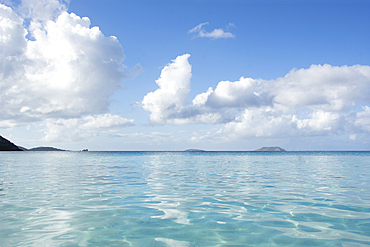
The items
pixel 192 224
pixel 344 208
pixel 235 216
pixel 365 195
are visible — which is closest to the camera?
pixel 192 224

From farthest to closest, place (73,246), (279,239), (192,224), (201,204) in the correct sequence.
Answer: (201,204) < (192,224) < (279,239) < (73,246)

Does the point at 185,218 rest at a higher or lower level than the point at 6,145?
lower

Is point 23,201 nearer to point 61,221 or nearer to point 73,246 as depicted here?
point 61,221

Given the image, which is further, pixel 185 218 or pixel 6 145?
pixel 6 145

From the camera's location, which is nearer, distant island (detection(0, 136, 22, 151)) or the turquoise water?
the turquoise water

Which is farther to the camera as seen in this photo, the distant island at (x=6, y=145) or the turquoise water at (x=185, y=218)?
the distant island at (x=6, y=145)

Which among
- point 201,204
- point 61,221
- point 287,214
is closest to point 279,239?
point 287,214

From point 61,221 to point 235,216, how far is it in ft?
20.9

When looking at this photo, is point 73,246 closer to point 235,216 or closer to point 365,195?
point 235,216

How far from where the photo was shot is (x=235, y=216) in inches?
380

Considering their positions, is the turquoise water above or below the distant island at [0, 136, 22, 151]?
below

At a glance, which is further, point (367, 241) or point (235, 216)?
point (235, 216)

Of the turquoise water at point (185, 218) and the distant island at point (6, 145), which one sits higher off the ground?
the distant island at point (6, 145)

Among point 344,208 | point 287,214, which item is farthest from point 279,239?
point 344,208
